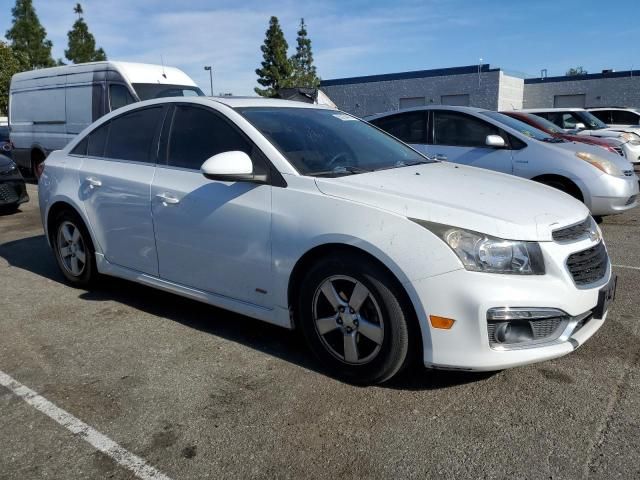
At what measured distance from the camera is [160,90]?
10.6 metres

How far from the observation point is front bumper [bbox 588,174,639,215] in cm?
678

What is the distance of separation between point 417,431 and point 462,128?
5.52 m

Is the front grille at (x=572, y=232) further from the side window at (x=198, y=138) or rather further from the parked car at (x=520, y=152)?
the parked car at (x=520, y=152)

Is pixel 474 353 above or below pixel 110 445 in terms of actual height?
above

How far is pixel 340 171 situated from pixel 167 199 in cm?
Result: 124

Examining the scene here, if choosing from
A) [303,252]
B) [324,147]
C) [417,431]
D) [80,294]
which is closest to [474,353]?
[417,431]

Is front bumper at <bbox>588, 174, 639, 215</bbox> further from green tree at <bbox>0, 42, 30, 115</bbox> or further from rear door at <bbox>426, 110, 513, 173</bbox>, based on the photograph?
green tree at <bbox>0, 42, 30, 115</bbox>

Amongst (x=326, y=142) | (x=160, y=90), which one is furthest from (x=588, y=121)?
(x=326, y=142)

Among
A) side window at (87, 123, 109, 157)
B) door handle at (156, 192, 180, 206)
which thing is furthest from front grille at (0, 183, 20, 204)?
door handle at (156, 192, 180, 206)

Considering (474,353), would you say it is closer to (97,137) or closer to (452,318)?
(452,318)

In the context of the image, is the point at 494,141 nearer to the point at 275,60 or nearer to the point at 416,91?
the point at 416,91

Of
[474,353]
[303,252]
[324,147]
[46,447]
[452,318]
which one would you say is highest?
[324,147]

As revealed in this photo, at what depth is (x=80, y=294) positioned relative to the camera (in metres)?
4.86

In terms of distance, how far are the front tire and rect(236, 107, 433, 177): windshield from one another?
2.26 feet
